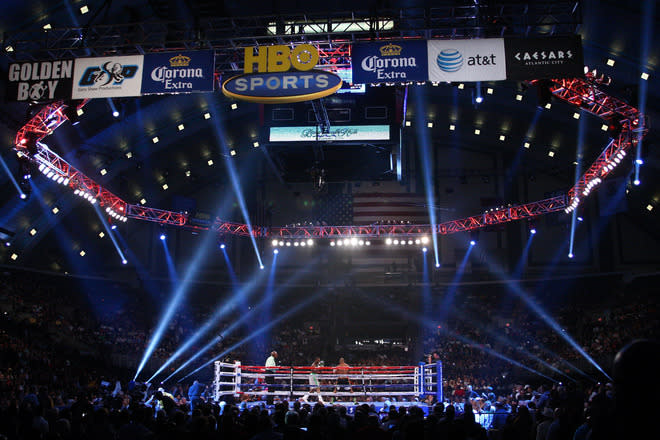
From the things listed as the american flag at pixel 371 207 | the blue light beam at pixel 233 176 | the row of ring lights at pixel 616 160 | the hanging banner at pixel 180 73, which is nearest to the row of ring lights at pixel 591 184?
the row of ring lights at pixel 616 160

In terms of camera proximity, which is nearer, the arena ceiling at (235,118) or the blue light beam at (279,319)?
the arena ceiling at (235,118)

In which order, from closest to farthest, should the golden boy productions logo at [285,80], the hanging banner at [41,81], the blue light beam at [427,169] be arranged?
the golden boy productions logo at [285,80] → the hanging banner at [41,81] → the blue light beam at [427,169]

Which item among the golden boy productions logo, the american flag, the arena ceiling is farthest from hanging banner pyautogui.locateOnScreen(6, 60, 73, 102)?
the american flag

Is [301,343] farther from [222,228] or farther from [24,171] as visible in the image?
[24,171]

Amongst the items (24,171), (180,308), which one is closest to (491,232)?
(180,308)

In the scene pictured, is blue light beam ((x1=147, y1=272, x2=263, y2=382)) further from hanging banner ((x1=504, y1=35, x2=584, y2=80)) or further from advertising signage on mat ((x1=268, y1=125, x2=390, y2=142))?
hanging banner ((x1=504, y1=35, x2=584, y2=80))

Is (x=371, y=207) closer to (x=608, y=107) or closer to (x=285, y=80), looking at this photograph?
(x=608, y=107)

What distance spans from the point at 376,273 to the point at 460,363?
24.9 ft

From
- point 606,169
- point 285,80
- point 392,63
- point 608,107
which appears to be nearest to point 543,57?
point 392,63

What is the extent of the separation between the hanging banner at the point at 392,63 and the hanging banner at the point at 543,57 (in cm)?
186

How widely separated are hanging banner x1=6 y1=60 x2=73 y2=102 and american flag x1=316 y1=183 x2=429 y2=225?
1911cm

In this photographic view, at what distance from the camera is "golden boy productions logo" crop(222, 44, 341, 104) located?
33.2 ft

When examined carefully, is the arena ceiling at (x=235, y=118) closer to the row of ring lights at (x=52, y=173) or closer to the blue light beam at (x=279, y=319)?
the row of ring lights at (x=52, y=173)

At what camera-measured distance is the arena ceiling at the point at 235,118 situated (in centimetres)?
1562
